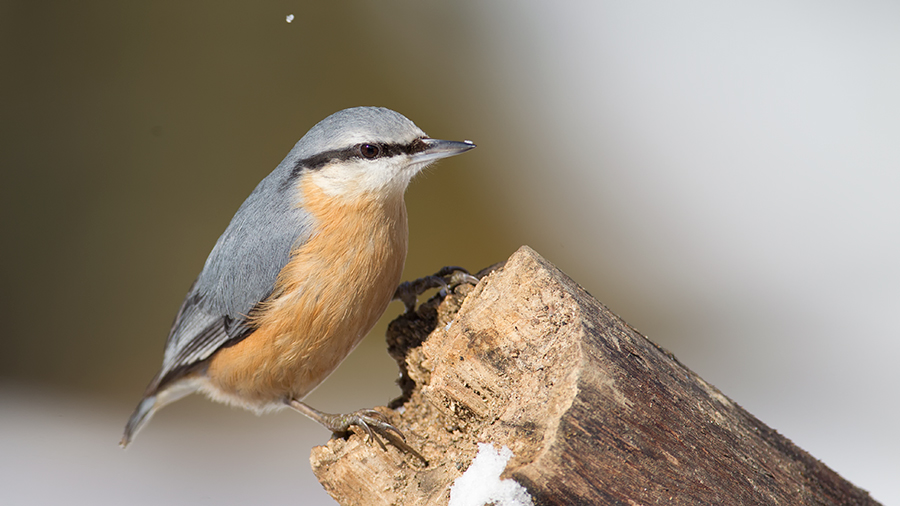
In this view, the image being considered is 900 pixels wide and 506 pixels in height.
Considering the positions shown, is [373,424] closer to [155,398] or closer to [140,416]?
[155,398]

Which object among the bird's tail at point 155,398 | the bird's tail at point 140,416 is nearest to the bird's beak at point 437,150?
the bird's tail at point 155,398

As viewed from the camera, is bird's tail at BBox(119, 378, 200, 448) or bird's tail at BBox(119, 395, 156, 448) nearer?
bird's tail at BBox(119, 378, 200, 448)

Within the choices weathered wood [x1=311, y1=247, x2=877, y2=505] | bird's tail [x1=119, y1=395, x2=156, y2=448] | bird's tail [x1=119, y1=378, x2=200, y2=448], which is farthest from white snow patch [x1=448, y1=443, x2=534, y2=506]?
bird's tail [x1=119, y1=395, x2=156, y2=448]

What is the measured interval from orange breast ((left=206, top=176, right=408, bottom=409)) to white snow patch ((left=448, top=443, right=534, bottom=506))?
76cm

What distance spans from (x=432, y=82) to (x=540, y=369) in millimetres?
3466

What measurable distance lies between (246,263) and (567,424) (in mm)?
1221

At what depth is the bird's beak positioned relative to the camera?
1879 millimetres

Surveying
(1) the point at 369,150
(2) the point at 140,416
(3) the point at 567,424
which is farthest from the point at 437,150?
(2) the point at 140,416

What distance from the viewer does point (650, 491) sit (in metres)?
1.30

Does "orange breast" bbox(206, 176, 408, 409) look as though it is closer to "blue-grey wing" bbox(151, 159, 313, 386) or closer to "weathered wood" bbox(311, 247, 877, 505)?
"blue-grey wing" bbox(151, 159, 313, 386)

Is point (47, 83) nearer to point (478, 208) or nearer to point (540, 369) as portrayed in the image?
point (478, 208)

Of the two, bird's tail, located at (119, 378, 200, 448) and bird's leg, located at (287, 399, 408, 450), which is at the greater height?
bird's leg, located at (287, 399, 408, 450)

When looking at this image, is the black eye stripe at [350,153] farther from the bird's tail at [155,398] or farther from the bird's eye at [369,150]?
the bird's tail at [155,398]

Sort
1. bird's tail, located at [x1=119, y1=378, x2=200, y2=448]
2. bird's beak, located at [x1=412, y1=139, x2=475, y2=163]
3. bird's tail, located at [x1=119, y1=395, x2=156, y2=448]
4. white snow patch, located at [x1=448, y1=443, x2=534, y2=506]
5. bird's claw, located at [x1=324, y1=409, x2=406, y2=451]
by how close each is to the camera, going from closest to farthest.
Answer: white snow patch, located at [x1=448, y1=443, x2=534, y2=506] < bird's claw, located at [x1=324, y1=409, x2=406, y2=451] < bird's beak, located at [x1=412, y1=139, x2=475, y2=163] < bird's tail, located at [x1=119, y1=378, x2=200, y2=448] < bird's tail, located at [x1=119, y1=395, x2=156, y2=448]
